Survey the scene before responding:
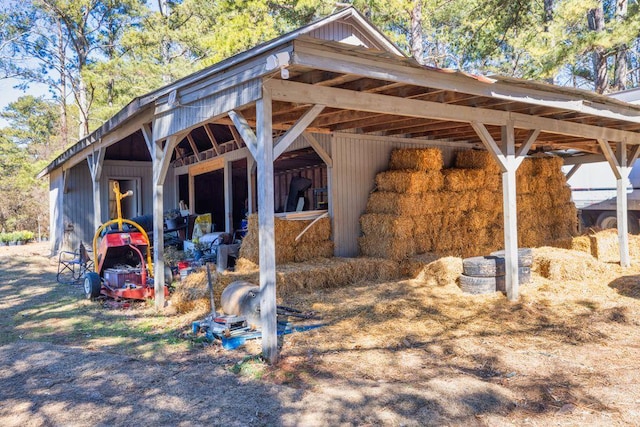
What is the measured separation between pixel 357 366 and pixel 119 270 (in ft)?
14.1

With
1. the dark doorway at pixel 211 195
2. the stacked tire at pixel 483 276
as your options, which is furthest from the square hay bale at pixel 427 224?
the dark doorway at pixel 211 195

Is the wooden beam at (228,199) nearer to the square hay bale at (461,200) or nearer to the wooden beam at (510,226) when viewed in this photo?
the square hay bale at (461,200)

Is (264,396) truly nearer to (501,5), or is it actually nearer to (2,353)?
(2,353)

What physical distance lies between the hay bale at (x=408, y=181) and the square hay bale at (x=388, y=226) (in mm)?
557

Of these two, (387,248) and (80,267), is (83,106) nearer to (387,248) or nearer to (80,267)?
(80,267)

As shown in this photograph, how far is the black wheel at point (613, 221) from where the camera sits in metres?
12.1

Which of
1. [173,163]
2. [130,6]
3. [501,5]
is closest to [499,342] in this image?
[173,163]

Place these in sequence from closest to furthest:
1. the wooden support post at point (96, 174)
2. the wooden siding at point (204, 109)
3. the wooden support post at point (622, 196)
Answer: the wooden siding at point (204, 109) → the wooden support post at point (622, 196) → the wooden support post at point (96, 174)

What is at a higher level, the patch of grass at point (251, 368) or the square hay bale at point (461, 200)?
the square hay bale at point (461, 200)

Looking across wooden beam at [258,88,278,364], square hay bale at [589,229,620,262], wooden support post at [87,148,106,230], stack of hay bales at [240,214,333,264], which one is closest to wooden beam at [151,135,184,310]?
stack of hay bales at [240,214,333,264]

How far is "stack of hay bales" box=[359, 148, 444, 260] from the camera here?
8.32 m

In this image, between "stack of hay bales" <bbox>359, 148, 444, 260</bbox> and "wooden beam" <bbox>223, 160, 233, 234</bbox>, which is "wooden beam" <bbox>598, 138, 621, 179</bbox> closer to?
"stack of hay bales" <bbox>359, 148, 444, 260</bbox>

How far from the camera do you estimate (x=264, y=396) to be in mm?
3365

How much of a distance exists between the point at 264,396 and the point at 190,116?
3.54 m
